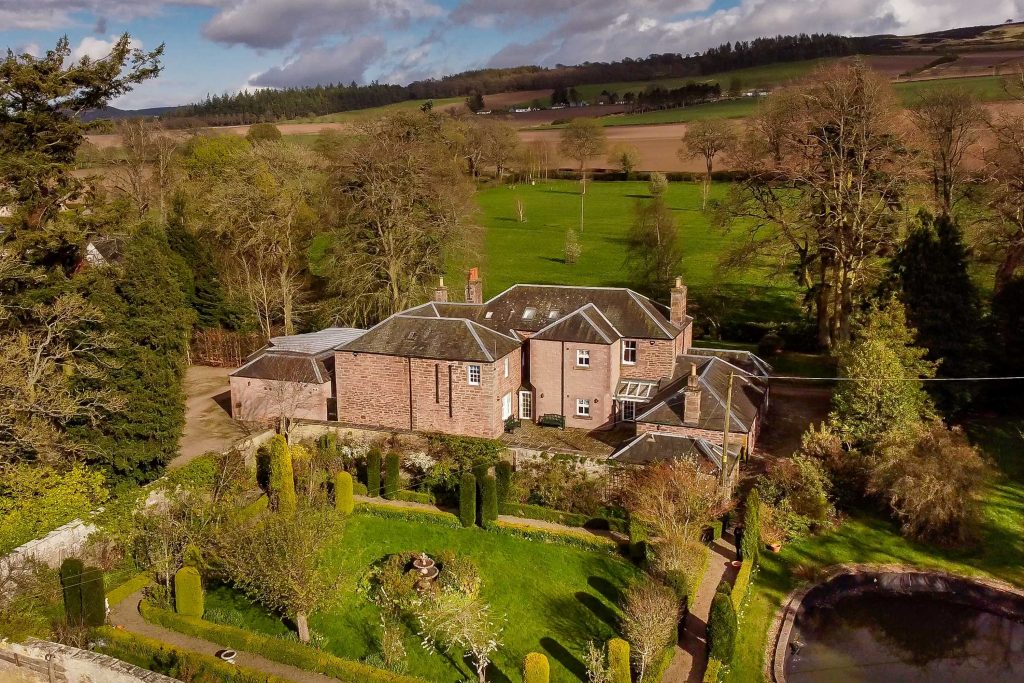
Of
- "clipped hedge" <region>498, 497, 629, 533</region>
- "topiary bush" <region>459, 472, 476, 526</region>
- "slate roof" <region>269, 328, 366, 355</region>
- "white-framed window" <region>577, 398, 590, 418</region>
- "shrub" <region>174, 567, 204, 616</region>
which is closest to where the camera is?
"shrub" <region>174, 567, 204, 616</region>

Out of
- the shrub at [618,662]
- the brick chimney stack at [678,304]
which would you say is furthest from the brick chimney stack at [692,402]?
the shrub at [618,662]

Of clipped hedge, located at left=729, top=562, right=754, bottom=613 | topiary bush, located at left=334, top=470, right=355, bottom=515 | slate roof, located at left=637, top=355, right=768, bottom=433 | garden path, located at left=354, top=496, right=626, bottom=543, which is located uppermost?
slate roof, located at left=637, top=355, right=768, bottom=433

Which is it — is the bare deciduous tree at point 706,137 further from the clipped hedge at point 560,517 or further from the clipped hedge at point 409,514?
the clipped hedge at point 409,514

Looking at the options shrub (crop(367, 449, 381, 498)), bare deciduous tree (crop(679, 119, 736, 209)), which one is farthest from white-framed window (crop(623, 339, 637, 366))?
bare deciduous tree (crop(679, 119, 736, 209))

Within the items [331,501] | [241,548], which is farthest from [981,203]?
[241,548]

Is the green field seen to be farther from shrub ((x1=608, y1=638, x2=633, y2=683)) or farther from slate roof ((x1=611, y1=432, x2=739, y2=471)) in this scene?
shrub ((x1=608, y1=638, x2=633, y2=683))

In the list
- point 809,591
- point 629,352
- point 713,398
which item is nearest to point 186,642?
point 809,591

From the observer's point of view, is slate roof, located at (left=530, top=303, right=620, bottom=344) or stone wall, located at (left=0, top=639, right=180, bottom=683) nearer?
stone wall, located at (left=0, top=639, right=180, bottom=683)
